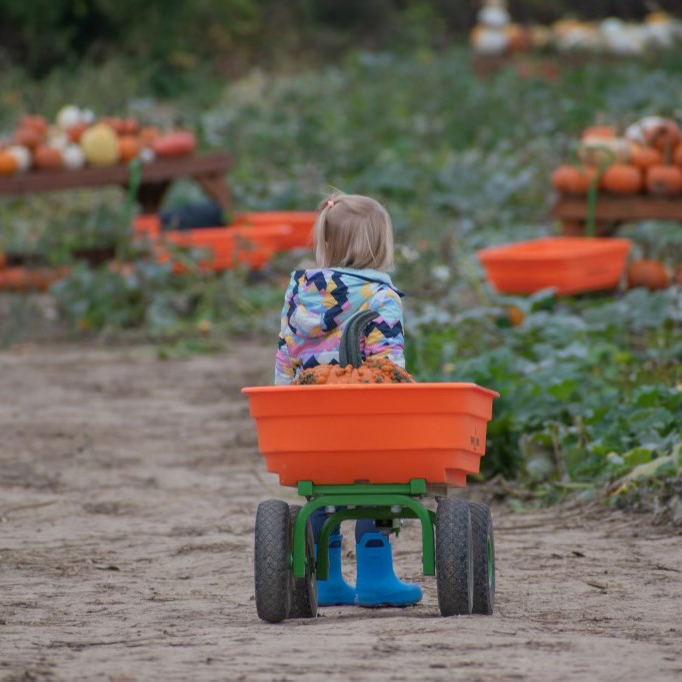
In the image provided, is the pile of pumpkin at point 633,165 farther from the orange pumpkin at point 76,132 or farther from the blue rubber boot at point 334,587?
the blue rubber boot at point 334,587

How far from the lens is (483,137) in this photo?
15.6m

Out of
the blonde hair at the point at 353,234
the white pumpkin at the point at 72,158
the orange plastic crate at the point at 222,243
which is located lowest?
the blonde hair at the point at 353,234

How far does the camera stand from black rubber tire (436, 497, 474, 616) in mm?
3672

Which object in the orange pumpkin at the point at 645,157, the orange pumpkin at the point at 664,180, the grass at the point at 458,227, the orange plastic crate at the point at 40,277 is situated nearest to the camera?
the grass at the point at 458,227

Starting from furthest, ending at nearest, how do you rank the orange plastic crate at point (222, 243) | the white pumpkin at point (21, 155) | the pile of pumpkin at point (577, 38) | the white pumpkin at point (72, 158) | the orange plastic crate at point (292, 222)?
the pile of pumpkin at point (577, 38)
the orange plastic crate at point (292, 222)
the white pumpkin at point (72, 158)
the white pumpkin at point (21, 155)
the orange plastic crate at point (222, 243)

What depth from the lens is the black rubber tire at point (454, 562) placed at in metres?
3.67

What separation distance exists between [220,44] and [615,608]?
68.4ft

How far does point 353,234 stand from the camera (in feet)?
13.1

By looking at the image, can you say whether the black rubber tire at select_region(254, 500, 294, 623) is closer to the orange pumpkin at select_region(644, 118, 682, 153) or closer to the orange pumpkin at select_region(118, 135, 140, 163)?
the orange pumpkin at select_region(644, 118, 682, 153)

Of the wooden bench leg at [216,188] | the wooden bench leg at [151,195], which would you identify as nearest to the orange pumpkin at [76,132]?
the wooden bench leg at [151,195]

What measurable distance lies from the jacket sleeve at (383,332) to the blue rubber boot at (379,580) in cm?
50

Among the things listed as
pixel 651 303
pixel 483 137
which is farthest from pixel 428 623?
pixel 483 137

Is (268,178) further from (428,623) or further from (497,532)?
(428,623)

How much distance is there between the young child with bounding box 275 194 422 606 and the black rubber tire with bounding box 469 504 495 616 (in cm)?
27
